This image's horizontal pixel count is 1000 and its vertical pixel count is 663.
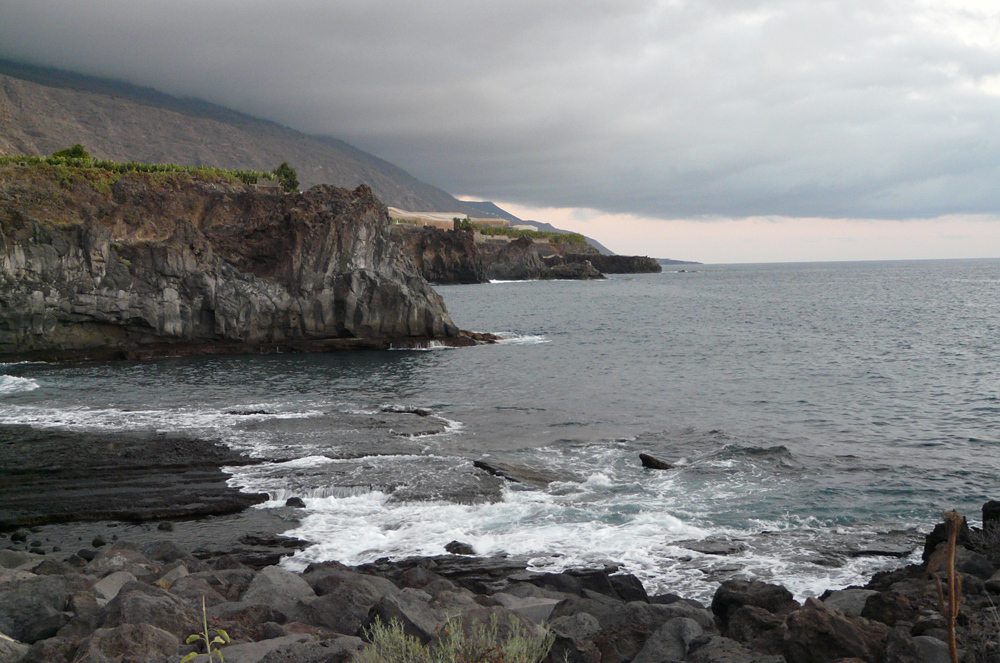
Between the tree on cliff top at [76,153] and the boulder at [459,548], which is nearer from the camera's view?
the boulder at [459,548]

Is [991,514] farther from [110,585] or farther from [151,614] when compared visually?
[110,585]

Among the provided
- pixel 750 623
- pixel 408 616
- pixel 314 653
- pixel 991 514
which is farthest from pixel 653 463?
pixel 314 653

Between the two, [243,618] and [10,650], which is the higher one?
[10,650]

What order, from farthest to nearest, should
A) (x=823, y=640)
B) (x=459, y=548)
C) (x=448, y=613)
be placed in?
1. (x=459, y=548)
2. (x=448, y=613)
3. (x=823, y=640)

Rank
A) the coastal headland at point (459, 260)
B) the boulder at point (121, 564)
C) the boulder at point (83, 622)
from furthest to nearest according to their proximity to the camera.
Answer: the coastal headland at point (459, 260)
the boulder at point (121, 564)
the boulder at point (83, 622)

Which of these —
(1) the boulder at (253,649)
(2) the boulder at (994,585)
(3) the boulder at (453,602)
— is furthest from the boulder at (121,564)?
(2) the boulder at (994,585)

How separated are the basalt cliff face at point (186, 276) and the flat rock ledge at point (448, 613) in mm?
35415

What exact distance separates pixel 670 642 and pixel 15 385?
37.8m

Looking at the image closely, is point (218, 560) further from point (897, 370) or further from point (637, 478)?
point (897, 370)

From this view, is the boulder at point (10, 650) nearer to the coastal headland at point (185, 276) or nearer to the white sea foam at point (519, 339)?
the coastal headland at point (185, 276)

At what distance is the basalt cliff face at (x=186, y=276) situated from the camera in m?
44.0

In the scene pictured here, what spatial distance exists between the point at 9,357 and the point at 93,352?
4.53 m

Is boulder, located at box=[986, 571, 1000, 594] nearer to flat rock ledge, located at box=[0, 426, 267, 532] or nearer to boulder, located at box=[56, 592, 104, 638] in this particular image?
boulder, located at box=[56, 592, 104, 638]

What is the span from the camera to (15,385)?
116ft
